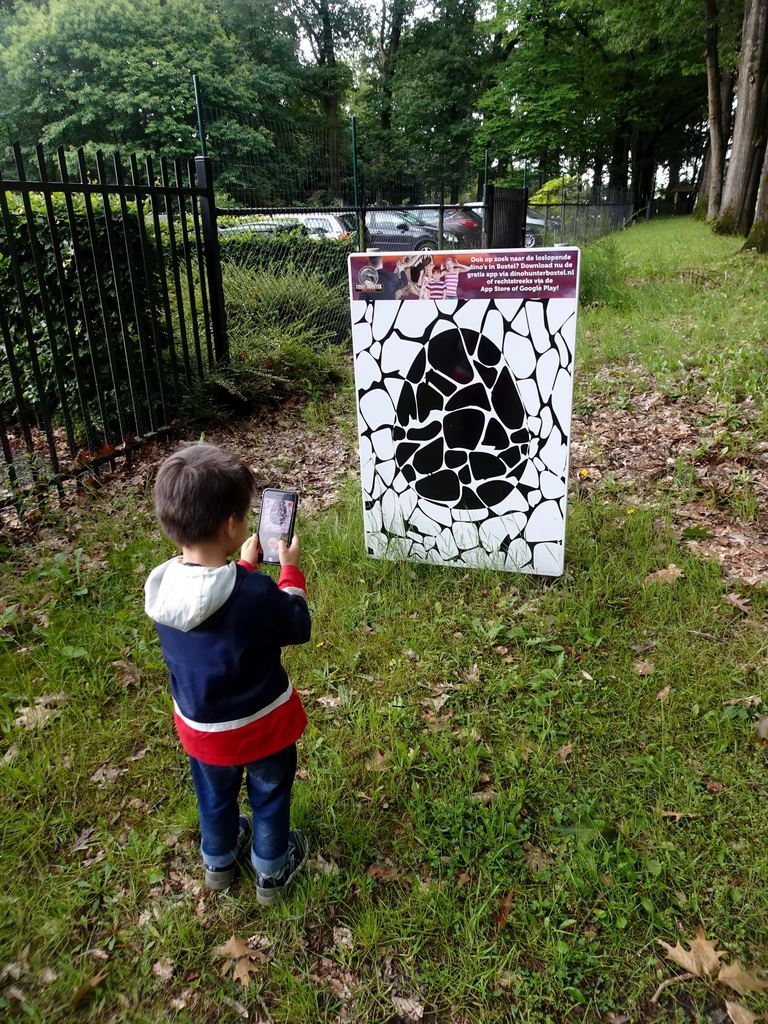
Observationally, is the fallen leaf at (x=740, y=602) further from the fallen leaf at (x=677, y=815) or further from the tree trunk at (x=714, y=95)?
the tree trunk at (x=714, y=95)

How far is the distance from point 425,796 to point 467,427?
1.86 meters

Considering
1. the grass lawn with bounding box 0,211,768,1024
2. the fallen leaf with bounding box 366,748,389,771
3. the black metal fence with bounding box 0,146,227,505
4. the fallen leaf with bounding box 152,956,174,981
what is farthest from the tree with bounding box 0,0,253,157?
the fallen leaf with bounding box 152,956,174,981

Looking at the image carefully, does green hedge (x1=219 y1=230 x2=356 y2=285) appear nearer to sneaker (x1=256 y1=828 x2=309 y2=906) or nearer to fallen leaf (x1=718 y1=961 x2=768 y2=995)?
sneaker (x1=256 y1=828 x2=309 y2=906)

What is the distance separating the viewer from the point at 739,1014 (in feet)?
5.77

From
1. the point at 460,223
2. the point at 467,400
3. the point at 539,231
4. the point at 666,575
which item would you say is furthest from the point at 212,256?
the point at 539,231

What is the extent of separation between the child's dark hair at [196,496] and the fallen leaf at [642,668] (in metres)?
2.08

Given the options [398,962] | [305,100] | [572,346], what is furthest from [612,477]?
[305,100]

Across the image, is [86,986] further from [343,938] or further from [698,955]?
[698,955]

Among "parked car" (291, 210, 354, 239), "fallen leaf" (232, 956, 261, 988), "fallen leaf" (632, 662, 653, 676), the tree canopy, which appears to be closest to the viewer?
"fallen leaf" (232, 956, 261, 988)

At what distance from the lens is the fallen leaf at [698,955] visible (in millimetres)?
1872

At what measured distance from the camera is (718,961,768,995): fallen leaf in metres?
1.81

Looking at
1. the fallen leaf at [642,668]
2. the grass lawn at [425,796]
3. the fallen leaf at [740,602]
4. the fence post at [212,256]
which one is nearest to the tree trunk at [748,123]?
the fence post at [212,256]

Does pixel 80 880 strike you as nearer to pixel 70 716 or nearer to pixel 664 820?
pixel 70 716

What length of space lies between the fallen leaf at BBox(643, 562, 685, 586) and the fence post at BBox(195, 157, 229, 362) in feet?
15.4
